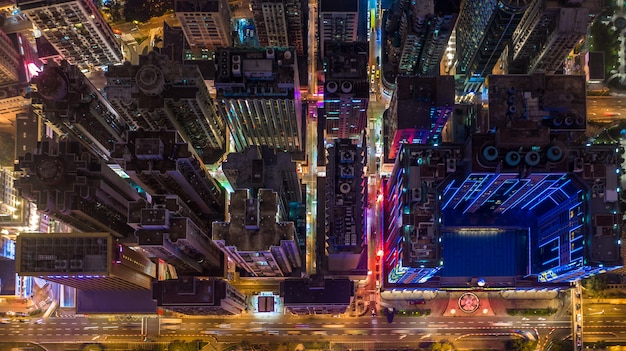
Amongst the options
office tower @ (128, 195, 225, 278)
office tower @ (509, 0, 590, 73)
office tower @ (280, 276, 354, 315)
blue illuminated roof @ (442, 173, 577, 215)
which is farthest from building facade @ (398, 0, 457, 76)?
office tower @ (128, 195, 225, 278)

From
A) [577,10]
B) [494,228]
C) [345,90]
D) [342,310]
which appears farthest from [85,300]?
[577,10]

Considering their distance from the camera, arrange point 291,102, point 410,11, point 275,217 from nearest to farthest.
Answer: point 275,217
point 291,102
point 410,11

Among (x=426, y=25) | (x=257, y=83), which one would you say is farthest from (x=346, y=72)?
(x=426, y=25)

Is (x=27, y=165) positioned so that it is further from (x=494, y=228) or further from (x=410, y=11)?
(x=494, y=228)

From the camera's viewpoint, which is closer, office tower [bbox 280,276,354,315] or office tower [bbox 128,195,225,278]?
office tower [bbox 128,195,225,278]

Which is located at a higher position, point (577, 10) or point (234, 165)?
point (577, 10)

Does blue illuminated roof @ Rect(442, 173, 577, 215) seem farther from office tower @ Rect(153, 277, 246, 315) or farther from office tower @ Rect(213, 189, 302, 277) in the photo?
office tower @ Rect(153, 277, 246, 315)

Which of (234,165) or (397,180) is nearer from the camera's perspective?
(234,165)
